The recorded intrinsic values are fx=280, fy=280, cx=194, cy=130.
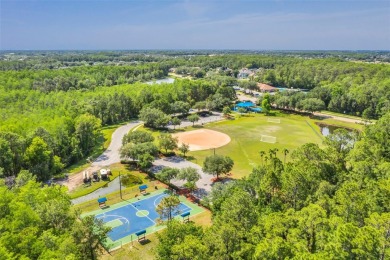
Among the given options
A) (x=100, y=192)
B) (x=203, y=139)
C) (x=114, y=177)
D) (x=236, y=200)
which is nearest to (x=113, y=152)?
(x=114, y=177)

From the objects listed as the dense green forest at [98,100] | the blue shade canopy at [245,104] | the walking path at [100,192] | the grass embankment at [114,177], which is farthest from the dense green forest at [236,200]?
the blue shade canopy at [245,104]

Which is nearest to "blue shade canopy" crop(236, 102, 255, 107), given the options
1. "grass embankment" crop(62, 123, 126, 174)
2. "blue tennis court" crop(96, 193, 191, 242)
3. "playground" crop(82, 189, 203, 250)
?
"grass embankment" crop(62, 123, 126, 174)

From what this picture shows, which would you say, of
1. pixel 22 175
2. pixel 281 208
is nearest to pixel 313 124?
pixel 281 208

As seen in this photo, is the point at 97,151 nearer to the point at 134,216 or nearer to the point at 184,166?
the point at 184,166

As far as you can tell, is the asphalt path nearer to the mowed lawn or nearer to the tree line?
the mowed lawn

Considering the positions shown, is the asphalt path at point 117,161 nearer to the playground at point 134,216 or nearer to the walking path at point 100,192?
the walking path at point 100,192

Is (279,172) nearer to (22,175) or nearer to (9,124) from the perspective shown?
(22,175)
